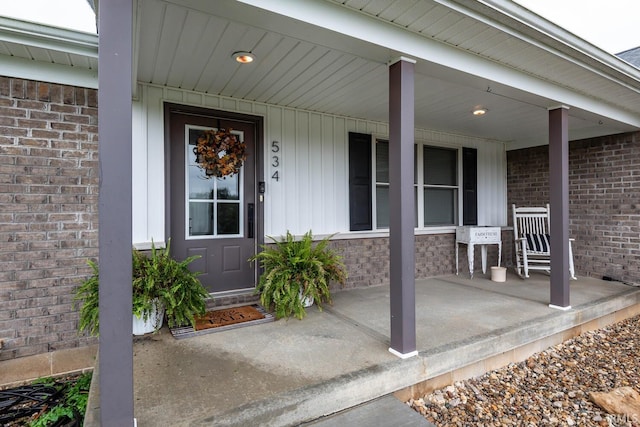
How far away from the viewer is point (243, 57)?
2668 mm

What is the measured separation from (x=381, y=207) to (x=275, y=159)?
5.50ft

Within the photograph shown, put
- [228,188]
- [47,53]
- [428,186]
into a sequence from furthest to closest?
[428,186]
[228,188]
[47,53]

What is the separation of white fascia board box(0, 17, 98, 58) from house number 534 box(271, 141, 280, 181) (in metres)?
1.81

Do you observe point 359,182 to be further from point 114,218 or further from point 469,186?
point 114,218

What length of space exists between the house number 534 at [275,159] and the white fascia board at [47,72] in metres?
1.70

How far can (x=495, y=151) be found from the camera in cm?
596

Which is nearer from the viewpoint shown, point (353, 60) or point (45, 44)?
point (45, 44)

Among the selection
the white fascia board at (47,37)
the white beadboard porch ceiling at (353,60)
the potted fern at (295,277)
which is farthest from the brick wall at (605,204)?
the white fascia board at (47,37)

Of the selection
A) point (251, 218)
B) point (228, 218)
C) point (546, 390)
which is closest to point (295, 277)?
point (251, 218)

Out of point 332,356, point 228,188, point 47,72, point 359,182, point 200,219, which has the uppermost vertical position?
point 47,72

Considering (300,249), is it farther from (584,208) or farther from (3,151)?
(584,208)

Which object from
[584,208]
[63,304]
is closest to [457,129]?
[584,208]

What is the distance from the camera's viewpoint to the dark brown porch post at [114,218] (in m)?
1.52

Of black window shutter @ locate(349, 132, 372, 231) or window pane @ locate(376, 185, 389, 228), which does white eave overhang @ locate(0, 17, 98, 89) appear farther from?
window pane @ locate(376, 185, 389, 228)
